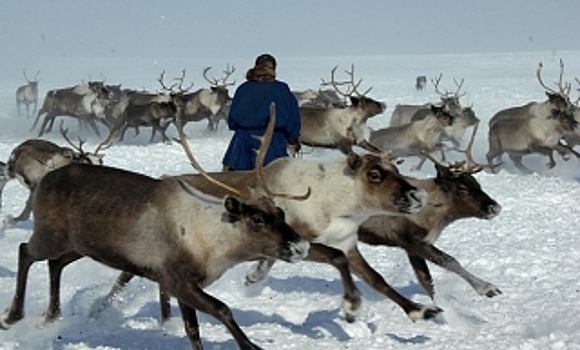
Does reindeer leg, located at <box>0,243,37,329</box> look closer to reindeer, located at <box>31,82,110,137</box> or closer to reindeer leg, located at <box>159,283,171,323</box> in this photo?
reindeer leg, located at <box>159,283,171,323</box>

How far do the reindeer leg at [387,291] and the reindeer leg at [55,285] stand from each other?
1.71m

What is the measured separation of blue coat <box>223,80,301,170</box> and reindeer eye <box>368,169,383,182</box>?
4.76ft

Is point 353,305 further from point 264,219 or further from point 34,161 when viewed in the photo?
point 34,161

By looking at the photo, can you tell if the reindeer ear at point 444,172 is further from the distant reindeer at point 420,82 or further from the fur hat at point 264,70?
the distant reindeer at point 420,82

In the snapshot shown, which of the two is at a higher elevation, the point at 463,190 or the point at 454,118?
the point at 463,190

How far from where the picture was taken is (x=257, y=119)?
635cm

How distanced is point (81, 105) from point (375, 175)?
56.7ft

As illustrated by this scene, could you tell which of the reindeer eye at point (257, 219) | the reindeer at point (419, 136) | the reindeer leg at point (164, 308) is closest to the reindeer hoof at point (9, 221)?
the reindeer leg at point (164, 308)

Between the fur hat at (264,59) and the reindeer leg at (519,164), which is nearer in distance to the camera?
the fur hat at (264,59)

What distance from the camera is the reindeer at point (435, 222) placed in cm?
581

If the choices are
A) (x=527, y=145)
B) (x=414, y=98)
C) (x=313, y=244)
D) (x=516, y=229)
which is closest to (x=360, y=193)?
(x=313, y=244)

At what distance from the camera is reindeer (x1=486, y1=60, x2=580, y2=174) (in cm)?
1466

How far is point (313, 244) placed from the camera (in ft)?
16.6

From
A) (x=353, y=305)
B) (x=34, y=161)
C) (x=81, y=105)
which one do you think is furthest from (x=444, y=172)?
(x=81, y=105)
